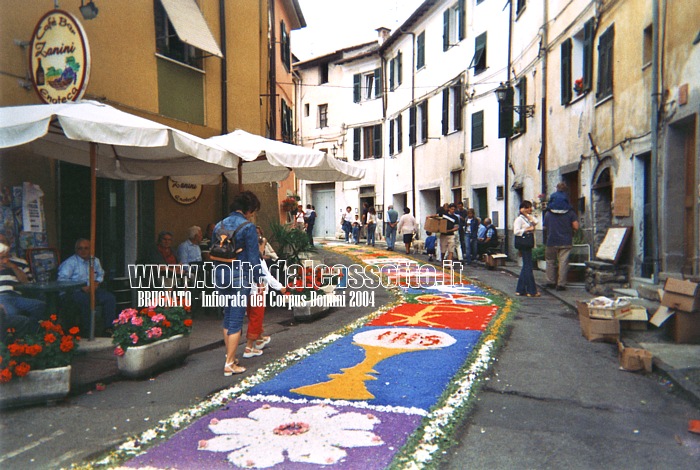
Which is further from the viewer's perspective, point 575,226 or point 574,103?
point 574,103

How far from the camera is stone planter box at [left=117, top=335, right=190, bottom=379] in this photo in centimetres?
511

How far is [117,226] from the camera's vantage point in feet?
28.7

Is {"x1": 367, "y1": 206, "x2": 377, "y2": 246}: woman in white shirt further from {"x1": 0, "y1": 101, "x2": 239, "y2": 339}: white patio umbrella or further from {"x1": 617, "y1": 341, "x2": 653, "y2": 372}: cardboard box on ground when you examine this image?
{"x1": 617, "y1": 341, "x2": 653, "y2": 372}: cardboard box on ground

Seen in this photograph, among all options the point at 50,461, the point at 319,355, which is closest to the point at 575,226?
the point at 319,355

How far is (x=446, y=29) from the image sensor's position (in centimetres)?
2172

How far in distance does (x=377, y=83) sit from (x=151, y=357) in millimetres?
26252

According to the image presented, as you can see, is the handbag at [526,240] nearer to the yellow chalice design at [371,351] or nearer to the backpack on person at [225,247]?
the yellow chalice design at [371,351]

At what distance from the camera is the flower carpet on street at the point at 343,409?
11.1 feet

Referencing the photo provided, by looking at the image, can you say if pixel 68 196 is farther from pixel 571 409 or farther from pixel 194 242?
pixel 571 409

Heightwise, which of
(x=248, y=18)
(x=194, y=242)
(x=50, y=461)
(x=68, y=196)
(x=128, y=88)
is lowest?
(x=50, y=461)

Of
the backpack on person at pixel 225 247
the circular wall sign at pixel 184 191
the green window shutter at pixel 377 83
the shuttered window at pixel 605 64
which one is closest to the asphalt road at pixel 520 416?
the backpack on person at pixel 225 247

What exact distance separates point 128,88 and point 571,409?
770 centimetres

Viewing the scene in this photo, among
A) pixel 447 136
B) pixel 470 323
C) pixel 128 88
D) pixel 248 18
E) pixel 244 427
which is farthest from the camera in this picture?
pixel 447 136

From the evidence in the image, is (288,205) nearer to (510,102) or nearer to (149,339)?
(510,102)
